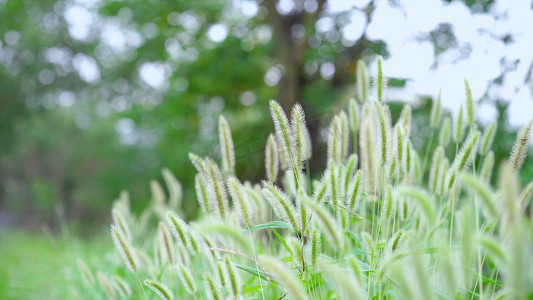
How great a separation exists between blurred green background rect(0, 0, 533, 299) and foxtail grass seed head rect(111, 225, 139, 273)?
4.66 ft

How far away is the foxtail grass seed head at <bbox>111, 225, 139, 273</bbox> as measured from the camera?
1.00 m

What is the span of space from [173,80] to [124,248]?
17.6 ft

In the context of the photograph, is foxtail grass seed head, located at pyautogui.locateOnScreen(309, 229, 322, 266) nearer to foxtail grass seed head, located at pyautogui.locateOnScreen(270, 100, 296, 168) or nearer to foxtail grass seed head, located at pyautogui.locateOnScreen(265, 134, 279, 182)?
foxtail grass seed head, located at pyautogui.locateOnScreen(270, 100, 296, 168)

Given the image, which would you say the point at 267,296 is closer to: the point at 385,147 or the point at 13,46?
the point at 385,147

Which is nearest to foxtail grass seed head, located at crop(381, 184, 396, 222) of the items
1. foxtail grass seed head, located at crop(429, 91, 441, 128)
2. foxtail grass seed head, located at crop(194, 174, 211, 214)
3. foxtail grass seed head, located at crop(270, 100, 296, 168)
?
foxtail grass seed head, located at crop(270, 100, 296, 168)

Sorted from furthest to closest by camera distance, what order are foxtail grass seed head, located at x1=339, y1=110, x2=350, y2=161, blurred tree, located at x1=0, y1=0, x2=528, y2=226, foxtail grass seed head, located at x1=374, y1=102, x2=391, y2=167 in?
1. blurred tree, located at x1=0, y1=0, x2=528, y2=226
2. foxtail grass seed head, located at x1=339, y1=110, x2=350, y2=161
3. foxtail grass seed head, located at x1=374, y1=102, x2=391, y2=167

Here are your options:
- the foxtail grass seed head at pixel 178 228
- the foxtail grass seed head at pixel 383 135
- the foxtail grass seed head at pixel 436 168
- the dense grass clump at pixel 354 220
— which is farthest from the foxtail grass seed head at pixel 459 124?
the foxtail grass seed head at pixel 178 228

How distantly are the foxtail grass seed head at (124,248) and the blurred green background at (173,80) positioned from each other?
1419mm

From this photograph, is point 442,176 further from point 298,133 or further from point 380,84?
point 298,133

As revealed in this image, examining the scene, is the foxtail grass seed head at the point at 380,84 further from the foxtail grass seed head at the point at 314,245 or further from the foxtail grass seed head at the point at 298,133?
the foxtail grass seed head at the point at 314,245

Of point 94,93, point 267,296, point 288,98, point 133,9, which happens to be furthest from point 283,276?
point 94,93

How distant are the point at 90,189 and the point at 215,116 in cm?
699

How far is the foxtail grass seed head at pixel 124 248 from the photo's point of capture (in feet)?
3.27

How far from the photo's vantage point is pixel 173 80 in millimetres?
6219
